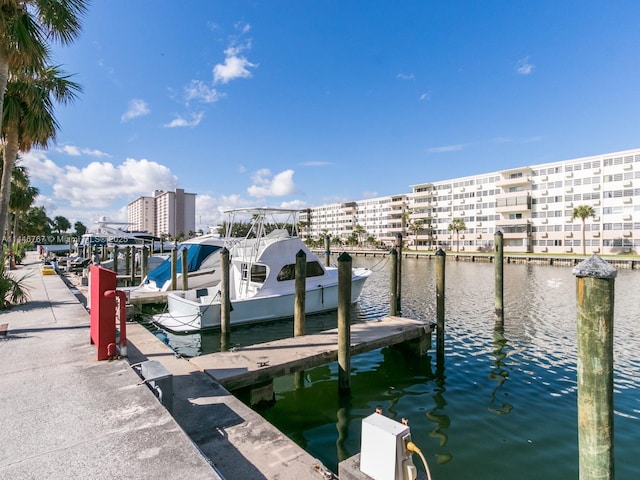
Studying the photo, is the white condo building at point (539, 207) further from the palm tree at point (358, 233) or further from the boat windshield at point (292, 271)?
the boat windshield at point (292, 271)

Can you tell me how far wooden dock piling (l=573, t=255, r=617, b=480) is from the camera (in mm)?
3176

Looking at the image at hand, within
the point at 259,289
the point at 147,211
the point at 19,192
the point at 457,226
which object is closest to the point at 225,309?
the point at 259,289

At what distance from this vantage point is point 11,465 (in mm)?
2955

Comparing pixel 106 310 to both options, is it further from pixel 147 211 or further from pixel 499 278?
pixel 147 211

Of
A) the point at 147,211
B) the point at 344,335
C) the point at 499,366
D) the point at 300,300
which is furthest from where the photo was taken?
the point at 147,211

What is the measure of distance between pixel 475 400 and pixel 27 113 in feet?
47.8

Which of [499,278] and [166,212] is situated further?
[166,212]

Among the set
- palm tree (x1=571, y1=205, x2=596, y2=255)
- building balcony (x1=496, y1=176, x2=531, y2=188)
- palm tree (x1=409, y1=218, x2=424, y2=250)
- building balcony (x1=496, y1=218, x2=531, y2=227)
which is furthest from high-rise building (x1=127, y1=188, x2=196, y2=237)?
palm tree (x1=571, y1=205, x2=596, y2=255)

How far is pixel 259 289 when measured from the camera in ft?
43.9

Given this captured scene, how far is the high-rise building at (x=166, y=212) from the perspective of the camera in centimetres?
16362

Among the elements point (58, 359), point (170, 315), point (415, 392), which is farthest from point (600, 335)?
point (170, 315)

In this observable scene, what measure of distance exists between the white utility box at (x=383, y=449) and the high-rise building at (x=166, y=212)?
16546cm

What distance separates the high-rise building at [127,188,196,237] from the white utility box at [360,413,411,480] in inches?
6514

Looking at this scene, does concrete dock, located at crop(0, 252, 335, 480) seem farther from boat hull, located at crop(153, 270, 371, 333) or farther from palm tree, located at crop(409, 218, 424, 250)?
palm tree, located at crop(409, 218, 424, 250)
